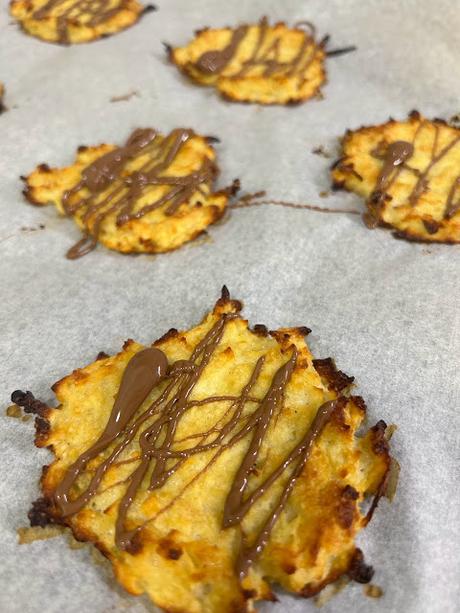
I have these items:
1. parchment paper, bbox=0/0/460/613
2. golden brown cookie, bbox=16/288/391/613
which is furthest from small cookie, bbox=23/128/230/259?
golden brown cookie, bbox=16/288/391/613

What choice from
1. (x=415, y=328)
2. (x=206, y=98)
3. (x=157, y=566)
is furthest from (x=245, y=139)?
(x=157, y=566)

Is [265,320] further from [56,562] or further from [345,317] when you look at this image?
[56,562]

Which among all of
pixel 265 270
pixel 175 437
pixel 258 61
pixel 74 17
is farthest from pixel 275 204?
pixel 74 17

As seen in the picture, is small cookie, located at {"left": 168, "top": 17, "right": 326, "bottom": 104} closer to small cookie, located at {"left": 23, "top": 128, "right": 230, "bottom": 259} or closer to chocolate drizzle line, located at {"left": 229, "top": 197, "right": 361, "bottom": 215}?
small cookie, located at {"left": 23, "top": 128, "right": 230, "bottom": 259}

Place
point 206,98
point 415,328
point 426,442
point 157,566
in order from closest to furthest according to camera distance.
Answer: point 157,566, point 426,442, point 415,328, point 206,98

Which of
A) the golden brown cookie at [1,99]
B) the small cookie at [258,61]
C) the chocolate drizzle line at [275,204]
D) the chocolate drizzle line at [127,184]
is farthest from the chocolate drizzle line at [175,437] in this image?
the golden brown cookie at [1,99]

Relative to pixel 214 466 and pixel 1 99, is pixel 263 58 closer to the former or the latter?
pixel 1 99

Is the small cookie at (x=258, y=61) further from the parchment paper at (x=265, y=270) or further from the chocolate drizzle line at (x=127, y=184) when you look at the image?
the chocolate drizzle line at (x=127, y=184)
